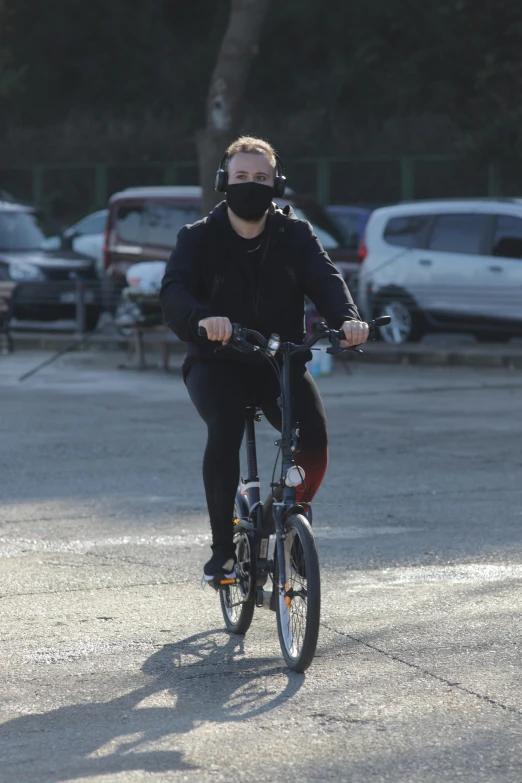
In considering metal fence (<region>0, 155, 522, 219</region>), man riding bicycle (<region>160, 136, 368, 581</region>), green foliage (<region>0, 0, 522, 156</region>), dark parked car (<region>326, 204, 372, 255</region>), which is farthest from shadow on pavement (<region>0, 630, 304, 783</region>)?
green foliage (<region>0, 0, 522, 156</region>)

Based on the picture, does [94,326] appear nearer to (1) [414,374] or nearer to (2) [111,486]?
(1) [414,374]

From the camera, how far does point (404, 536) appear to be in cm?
786

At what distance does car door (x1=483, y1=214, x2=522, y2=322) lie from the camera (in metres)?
19.1

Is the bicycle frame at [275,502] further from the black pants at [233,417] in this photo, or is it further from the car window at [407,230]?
the car window at [407,230]

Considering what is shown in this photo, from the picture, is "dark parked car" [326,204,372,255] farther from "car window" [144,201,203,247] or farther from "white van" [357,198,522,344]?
"white van" [357,198,522,344]

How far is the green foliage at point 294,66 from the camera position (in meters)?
36.2

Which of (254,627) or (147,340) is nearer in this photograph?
(254,627)

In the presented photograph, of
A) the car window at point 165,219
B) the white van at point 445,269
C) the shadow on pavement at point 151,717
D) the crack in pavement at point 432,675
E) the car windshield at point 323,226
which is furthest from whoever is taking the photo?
the car window at point 165,219

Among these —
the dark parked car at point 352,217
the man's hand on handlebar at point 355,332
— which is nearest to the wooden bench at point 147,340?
the dark parked car at point 352,217

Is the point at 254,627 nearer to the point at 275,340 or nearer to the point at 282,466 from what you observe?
the point at 282,466

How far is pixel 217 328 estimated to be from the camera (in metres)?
5.19

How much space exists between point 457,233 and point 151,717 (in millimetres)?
15555

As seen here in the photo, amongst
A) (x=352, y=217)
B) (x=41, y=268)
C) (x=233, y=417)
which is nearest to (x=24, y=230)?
(x=41, y=268)

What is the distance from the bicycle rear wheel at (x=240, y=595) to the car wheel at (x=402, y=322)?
1417 cm
